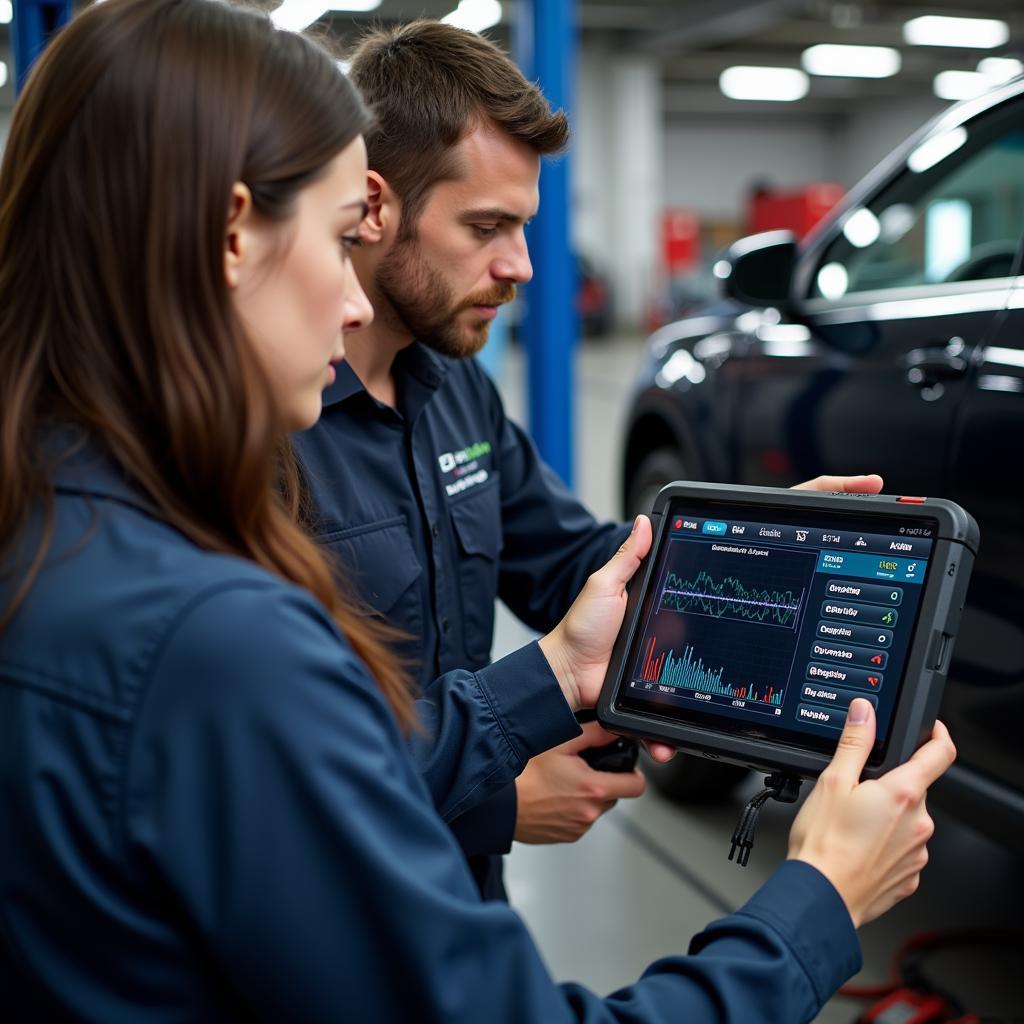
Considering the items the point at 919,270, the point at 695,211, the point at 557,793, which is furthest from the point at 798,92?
the point at 557,793

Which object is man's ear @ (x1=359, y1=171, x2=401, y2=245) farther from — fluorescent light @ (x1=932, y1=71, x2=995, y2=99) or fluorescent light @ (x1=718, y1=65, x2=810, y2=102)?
fluorescent light @ (x1=932, y1=71, x2=995, y2=99)

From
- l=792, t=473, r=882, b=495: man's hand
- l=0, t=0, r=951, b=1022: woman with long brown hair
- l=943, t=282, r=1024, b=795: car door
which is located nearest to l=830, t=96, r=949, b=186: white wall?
l=943, t=282, r=1024, b=795: car door

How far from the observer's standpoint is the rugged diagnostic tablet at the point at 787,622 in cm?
115

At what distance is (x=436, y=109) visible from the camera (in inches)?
65.9

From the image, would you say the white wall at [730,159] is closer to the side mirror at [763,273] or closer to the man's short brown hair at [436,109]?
the side mirror at [763,273]

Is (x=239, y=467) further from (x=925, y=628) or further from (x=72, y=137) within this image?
(x=925, y=628)

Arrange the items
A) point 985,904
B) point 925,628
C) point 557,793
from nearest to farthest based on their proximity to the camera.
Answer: point 925,628 → point 557,793 → point 985,904

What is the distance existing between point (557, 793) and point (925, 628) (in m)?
0.58

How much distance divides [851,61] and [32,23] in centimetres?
1793

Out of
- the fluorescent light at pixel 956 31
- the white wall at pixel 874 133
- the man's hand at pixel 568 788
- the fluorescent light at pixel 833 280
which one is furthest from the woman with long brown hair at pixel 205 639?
the white wall at pixel 874 133

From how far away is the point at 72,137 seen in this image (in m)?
0.82

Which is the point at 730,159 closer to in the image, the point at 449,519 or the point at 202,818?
the point at 449,519

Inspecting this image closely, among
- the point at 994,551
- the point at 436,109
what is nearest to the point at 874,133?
the point at 994,551

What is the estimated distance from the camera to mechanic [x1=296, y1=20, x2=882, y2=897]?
1.57 m
